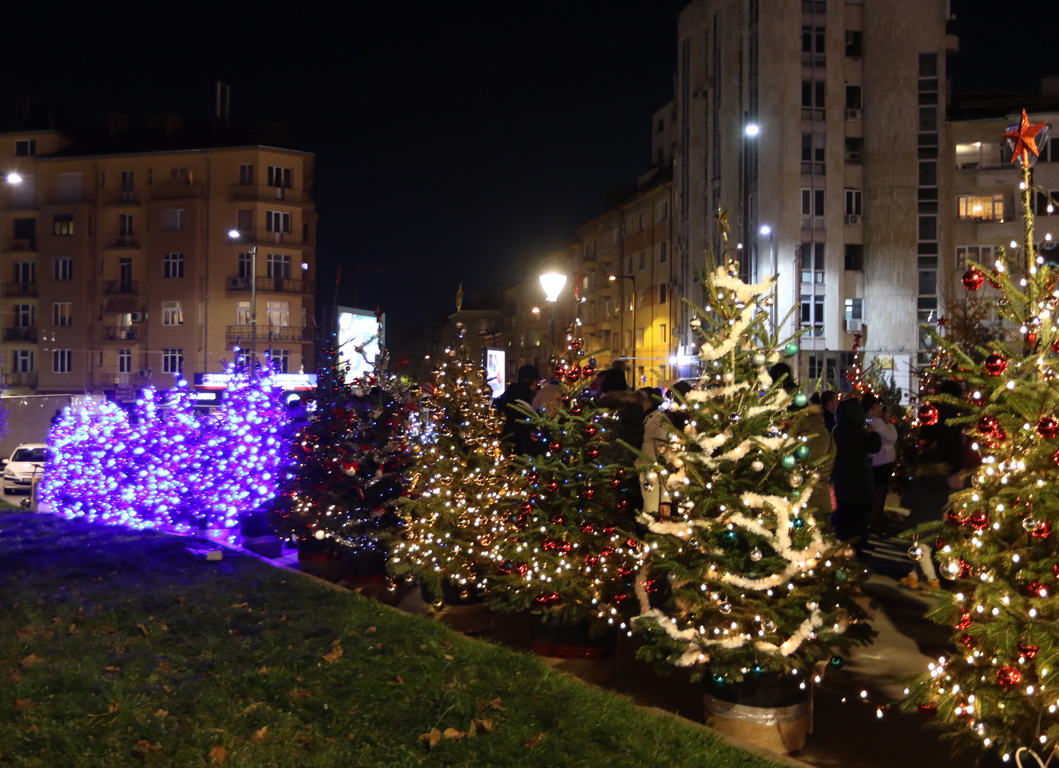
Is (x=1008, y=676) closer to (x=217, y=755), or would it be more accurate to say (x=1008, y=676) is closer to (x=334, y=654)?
(x=217, y=755)

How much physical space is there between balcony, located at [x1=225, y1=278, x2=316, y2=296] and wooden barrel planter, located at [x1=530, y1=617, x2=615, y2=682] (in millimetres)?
56769

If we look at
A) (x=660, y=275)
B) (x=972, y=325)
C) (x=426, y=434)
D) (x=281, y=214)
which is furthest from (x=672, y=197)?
(x=426, y=434)

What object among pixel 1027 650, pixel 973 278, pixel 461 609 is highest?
pixel 973 278

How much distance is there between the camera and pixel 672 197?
182 ft

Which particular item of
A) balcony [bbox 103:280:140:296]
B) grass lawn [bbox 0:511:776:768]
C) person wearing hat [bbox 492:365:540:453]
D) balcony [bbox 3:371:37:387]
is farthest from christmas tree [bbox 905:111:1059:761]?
balcony [bbox 3:371:37:387]

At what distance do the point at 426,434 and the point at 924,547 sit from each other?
568 centimetres

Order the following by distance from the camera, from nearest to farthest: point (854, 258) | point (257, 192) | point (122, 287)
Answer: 1. point (854, 258)
2. point (257, 192)
3. point (122, 287)

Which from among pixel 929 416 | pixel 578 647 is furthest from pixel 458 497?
pixel 929 416

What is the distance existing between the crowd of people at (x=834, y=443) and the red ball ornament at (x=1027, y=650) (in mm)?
584

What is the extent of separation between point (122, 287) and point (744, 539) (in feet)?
210

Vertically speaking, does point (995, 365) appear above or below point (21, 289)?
below

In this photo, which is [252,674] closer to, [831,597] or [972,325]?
[831,597]

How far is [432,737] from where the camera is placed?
18.2ft

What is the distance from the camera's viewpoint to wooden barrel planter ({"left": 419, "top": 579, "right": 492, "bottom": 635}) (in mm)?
8961
